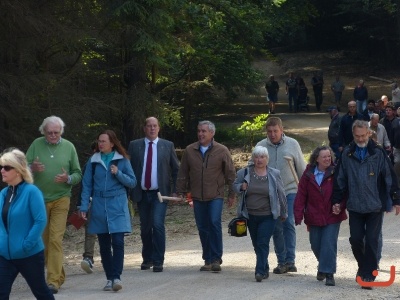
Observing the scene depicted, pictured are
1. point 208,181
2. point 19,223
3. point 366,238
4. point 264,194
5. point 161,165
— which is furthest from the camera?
point 161,165

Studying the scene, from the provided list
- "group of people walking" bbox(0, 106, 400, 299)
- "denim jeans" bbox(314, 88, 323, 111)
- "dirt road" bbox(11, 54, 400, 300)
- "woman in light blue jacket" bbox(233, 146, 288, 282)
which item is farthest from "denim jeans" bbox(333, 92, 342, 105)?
"woman in light blue jacket" bbox(233, 146, 288, 282)

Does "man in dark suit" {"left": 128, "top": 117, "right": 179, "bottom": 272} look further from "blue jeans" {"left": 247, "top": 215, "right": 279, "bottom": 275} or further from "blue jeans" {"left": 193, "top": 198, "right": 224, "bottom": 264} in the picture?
"blue jeans" {"left": 247, "top": 215, "right": 279, "bottom": 275}

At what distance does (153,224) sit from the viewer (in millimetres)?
11852

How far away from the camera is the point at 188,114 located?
3072 cm

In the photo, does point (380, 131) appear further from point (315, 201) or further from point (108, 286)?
point (108, 286)

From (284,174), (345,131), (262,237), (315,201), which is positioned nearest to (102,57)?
(345,131)

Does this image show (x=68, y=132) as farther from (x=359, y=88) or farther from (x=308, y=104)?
(x=308, y=104)

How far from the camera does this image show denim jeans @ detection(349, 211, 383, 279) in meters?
10.4

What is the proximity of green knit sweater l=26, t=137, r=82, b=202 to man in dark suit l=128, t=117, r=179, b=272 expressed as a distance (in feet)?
4.29

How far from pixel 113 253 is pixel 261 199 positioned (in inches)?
74.2

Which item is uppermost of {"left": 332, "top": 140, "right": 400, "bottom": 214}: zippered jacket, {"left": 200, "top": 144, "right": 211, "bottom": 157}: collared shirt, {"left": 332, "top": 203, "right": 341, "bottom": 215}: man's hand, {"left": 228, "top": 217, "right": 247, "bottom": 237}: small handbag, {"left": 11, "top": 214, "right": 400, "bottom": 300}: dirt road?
{"left": 200, "top": 144, "right": 211, "bottom": 157}: collared shirt

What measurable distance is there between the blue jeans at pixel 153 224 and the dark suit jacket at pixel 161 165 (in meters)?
0.12

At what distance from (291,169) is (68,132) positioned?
7.09 metres

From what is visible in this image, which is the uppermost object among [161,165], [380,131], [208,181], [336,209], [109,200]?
[380,131]
